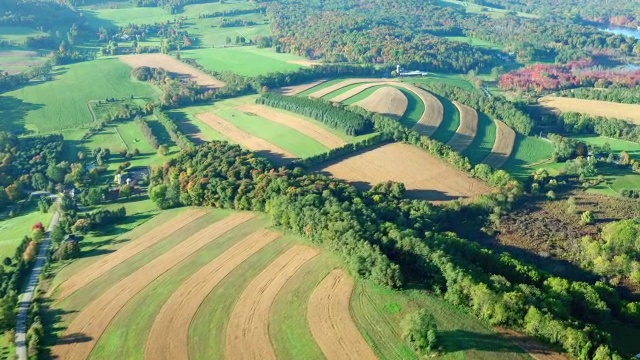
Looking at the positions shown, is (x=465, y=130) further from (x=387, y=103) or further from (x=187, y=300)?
(x=187, y=300)

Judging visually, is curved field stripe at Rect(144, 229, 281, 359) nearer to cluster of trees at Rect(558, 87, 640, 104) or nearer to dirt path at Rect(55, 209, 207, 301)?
dirt path at Rect(55, 209, 207, 301)

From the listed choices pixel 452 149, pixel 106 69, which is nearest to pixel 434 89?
pixel 452 149

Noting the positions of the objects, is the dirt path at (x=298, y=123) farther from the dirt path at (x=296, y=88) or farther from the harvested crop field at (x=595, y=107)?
the harvested crop field at (x=595, y=107)

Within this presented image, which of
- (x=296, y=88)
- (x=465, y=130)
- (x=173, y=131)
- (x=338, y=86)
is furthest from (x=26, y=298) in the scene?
(x=338, y=86)

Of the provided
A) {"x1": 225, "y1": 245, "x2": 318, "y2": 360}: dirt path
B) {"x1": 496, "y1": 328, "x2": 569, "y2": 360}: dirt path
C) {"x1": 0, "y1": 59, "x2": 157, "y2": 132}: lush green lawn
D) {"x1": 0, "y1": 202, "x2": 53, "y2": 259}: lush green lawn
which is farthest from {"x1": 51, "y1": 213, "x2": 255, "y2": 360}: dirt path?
{"x1": 0, "y1": 59, "x2": 157, "y2": 132}: lush green lawn

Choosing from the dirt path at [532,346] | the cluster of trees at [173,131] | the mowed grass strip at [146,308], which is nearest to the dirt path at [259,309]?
the mowed grass strip at [146,308]

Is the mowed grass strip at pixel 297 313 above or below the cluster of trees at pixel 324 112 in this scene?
below

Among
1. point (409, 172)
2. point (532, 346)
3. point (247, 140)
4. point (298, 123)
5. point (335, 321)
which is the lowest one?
point (335, 321)
